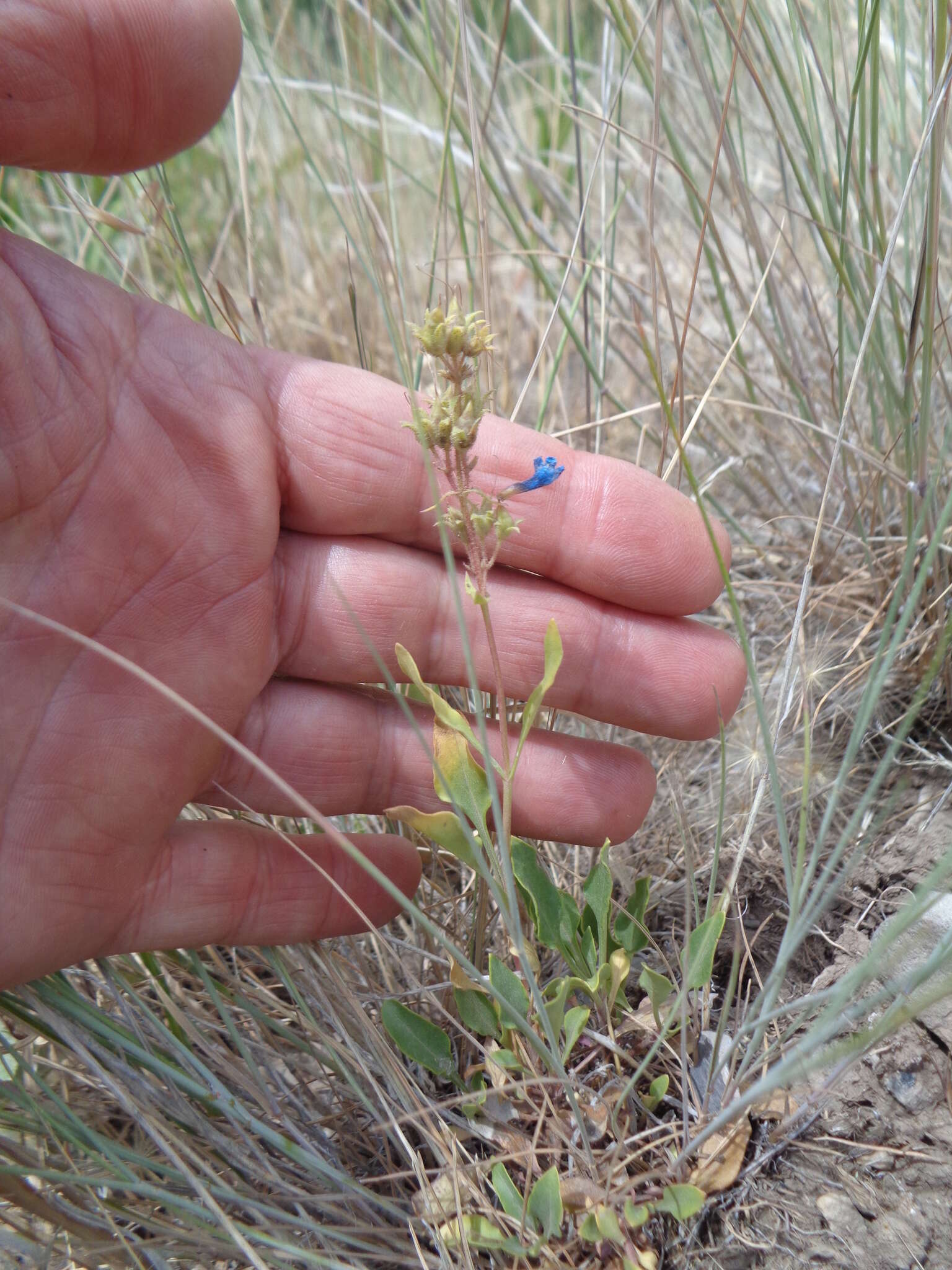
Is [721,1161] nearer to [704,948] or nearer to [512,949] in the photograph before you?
[704,948]

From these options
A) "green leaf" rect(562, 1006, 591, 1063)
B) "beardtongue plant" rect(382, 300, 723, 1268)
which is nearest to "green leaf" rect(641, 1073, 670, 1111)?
"beardtongue plant" rect(382, 300, 723, 1268)

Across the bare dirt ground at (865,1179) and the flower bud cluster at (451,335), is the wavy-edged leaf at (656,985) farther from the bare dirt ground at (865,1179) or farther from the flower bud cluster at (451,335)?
the flower bud cluster at (451,335)

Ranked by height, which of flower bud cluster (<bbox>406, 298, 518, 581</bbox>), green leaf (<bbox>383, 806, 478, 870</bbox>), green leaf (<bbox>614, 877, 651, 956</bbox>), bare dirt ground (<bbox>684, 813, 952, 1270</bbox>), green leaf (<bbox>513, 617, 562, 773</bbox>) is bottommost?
bare dirt ground (<bbox>684, 813, 952, 1270</bbox>)

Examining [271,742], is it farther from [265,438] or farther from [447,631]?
[265,438]

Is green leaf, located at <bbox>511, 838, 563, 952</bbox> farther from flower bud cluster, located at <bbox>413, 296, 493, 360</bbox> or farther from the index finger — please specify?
flower bud cluster, located at <bbox>413, 296, 493, 360</bbox>

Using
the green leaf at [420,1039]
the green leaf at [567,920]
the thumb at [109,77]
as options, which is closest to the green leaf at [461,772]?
the green leaf at [567,920]

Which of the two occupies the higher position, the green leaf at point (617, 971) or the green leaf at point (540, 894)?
the green leaf at point (540, 894)
